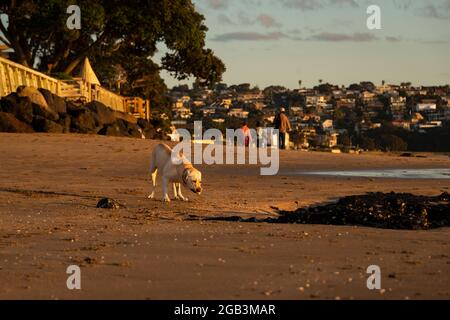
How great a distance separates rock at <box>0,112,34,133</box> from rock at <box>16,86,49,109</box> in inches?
127

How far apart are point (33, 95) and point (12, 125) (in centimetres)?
500

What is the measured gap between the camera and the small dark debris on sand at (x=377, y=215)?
1320 cm

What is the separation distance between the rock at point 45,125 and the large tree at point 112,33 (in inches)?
702

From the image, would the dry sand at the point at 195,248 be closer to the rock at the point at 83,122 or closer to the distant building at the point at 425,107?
the rock at the point at 83,122

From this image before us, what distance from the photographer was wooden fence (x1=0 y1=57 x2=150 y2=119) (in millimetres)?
39062

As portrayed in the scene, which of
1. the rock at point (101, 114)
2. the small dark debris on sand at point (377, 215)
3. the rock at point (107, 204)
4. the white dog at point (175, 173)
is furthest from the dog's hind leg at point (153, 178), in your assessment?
the rock at point (101, 114)

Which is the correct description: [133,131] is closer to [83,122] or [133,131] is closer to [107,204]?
[83,122]

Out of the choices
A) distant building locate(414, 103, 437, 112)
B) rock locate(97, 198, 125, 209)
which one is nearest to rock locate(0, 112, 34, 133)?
rock locate(97, 198, 125, 209)

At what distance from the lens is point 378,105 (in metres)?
159

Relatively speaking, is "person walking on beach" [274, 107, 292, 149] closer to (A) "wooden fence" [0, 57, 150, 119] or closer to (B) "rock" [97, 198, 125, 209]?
(A) "wooden fence" [0, 57, 150, 119]

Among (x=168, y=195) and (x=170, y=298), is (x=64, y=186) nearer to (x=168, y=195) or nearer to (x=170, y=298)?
(x=168, y=195)

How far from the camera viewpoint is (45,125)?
1299 inches

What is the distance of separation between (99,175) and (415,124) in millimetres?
101617
